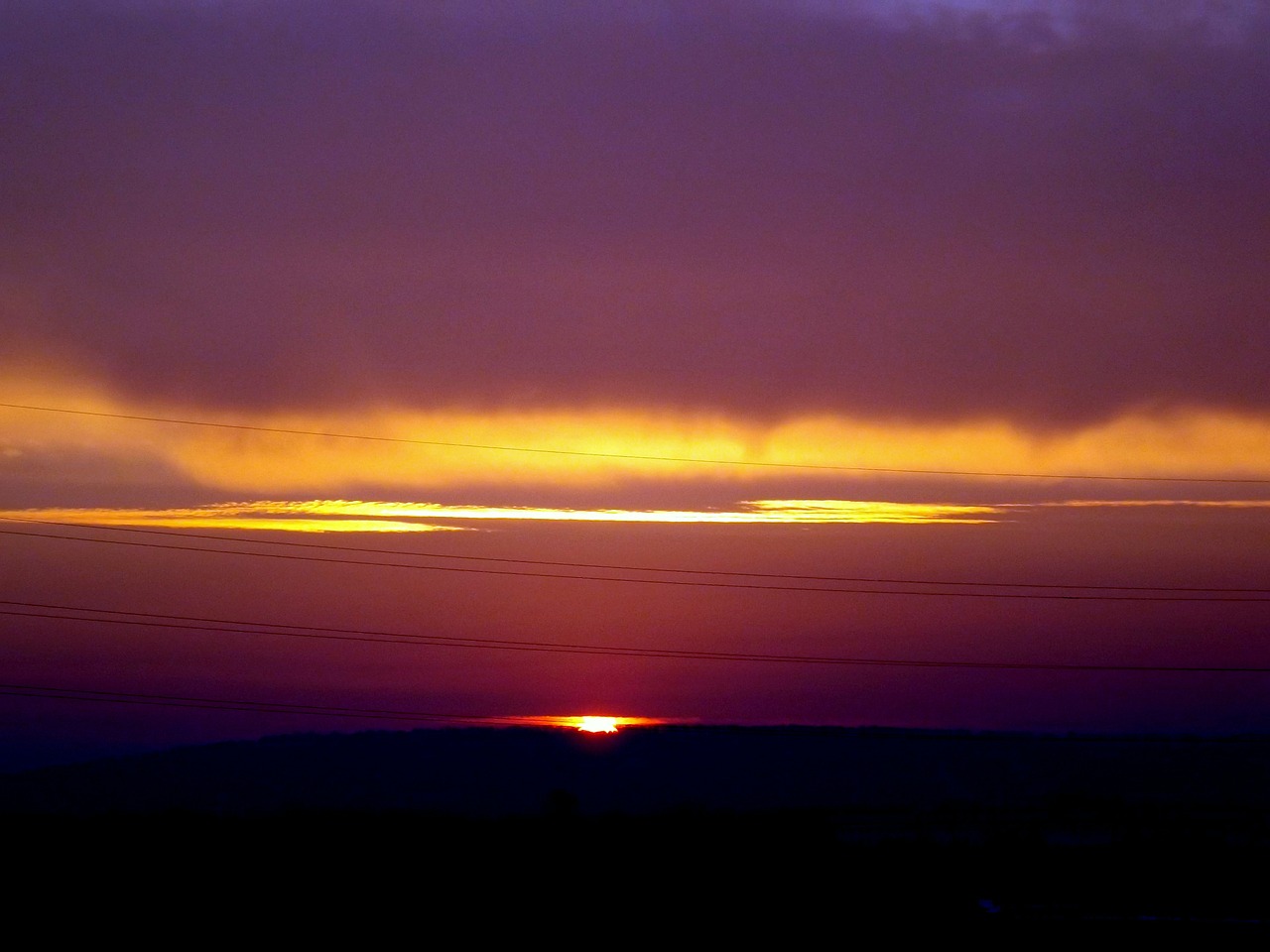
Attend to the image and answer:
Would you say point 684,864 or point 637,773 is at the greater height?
point 637,773

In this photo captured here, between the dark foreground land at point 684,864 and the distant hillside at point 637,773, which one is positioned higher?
the distant hillside at point 637,773

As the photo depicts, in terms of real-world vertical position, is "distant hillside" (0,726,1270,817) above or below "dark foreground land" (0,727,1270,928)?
above

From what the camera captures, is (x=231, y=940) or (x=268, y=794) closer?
(x=231, y=940)

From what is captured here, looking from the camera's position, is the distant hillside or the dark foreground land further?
the distant hillside

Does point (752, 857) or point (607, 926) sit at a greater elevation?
point (752, 857)

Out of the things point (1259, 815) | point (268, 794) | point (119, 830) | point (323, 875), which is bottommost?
point (323, 875)

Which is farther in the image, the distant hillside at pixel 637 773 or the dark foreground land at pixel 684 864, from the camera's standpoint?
the distant hillside at pixel 637 773

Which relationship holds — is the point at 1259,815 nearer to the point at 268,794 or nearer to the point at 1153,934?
the point at 1153,934

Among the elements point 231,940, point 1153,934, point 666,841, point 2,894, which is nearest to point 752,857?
point 666,841

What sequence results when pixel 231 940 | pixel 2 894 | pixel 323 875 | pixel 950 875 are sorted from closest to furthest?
1. pixel 231 940
2. pixel 2 894
3. pixel 323 875
4. pixel 950 875

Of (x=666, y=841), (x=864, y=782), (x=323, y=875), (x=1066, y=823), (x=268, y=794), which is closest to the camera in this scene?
(x=323, y=875)
